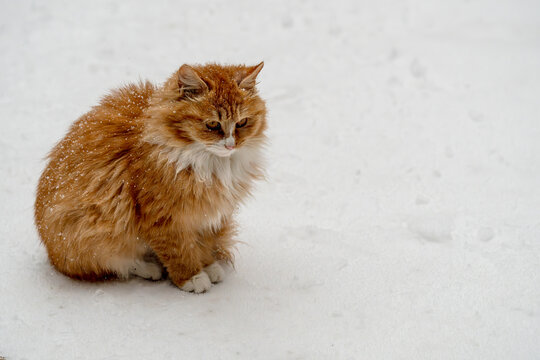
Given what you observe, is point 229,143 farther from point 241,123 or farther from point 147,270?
point 147,270

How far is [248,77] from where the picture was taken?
288 cm

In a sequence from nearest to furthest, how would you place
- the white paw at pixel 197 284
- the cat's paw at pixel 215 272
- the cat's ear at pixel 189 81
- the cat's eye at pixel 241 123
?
the cat's ear at pixel 189 81
the cat's eye at pixel 241 123
the white paw at pixel 197 284
the cat's paw at pixel 215 272

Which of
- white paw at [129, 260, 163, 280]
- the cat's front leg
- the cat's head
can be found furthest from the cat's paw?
the cat's head

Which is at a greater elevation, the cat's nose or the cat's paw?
the cat's nose

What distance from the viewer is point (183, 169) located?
292cm

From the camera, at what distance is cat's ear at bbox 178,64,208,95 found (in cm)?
273

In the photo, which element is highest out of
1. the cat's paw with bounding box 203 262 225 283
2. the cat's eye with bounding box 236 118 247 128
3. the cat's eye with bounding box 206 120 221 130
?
the cat's eye with bounding box 206 120 221 130

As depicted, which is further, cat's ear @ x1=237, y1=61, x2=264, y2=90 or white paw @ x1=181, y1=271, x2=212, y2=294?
white paw @ x1=181, y1=271, x2=212, y2=294

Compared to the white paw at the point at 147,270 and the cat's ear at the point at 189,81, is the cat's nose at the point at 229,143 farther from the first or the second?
the white paw at the point at 147,270

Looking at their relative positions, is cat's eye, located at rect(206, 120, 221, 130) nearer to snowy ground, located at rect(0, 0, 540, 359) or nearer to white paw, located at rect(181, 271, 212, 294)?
white paw, located at rect(181, 271, 212, 294)

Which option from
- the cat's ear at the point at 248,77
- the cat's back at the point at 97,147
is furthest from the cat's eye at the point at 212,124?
the cat's back at the point at 97,147

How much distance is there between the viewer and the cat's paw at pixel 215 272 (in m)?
3.31

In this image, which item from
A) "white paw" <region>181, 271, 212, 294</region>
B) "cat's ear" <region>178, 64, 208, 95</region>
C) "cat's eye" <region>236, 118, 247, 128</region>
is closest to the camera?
"cat's ear" <region>178, 64, 208, 95</region>

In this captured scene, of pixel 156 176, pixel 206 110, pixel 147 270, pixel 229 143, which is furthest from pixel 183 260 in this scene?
pixel 206 110
